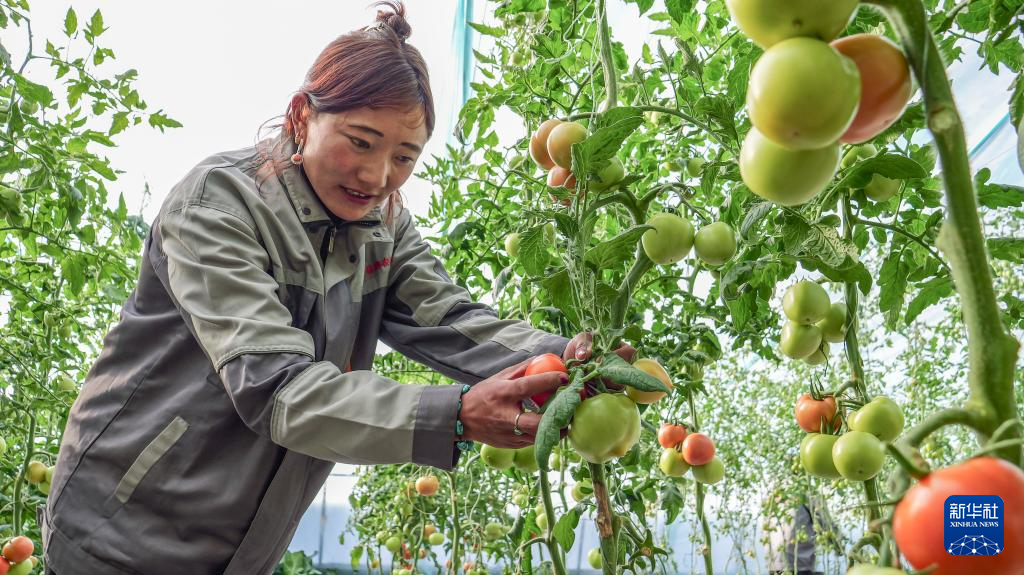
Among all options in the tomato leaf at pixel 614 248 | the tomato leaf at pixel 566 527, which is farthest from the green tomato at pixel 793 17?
the tomato leaf at pixel 566 527

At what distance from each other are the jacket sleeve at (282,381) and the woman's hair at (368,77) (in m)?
0.32

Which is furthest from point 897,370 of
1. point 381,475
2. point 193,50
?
point 193,50

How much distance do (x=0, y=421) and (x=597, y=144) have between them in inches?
91.7

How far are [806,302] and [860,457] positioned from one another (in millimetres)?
265

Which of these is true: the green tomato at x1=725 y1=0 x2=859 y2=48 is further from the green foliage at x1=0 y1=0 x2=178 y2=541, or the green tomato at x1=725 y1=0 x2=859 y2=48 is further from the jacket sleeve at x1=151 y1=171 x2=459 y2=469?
the green foliage at x1=0 y1=0 x2=178 y2=541

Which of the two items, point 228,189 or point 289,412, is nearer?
point 289,412

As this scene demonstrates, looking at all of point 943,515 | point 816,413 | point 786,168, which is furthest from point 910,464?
point 816,413

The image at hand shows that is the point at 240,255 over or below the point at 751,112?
over

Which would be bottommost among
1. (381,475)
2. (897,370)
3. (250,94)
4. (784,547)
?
(784,547)

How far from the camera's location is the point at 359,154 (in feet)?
4.42

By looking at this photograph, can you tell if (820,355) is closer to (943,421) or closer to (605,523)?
(605,523)

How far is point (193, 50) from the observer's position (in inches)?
215

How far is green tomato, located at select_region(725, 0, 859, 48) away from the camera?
0.36 m

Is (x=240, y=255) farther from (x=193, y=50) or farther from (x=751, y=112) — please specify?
(x=193, y=50)
